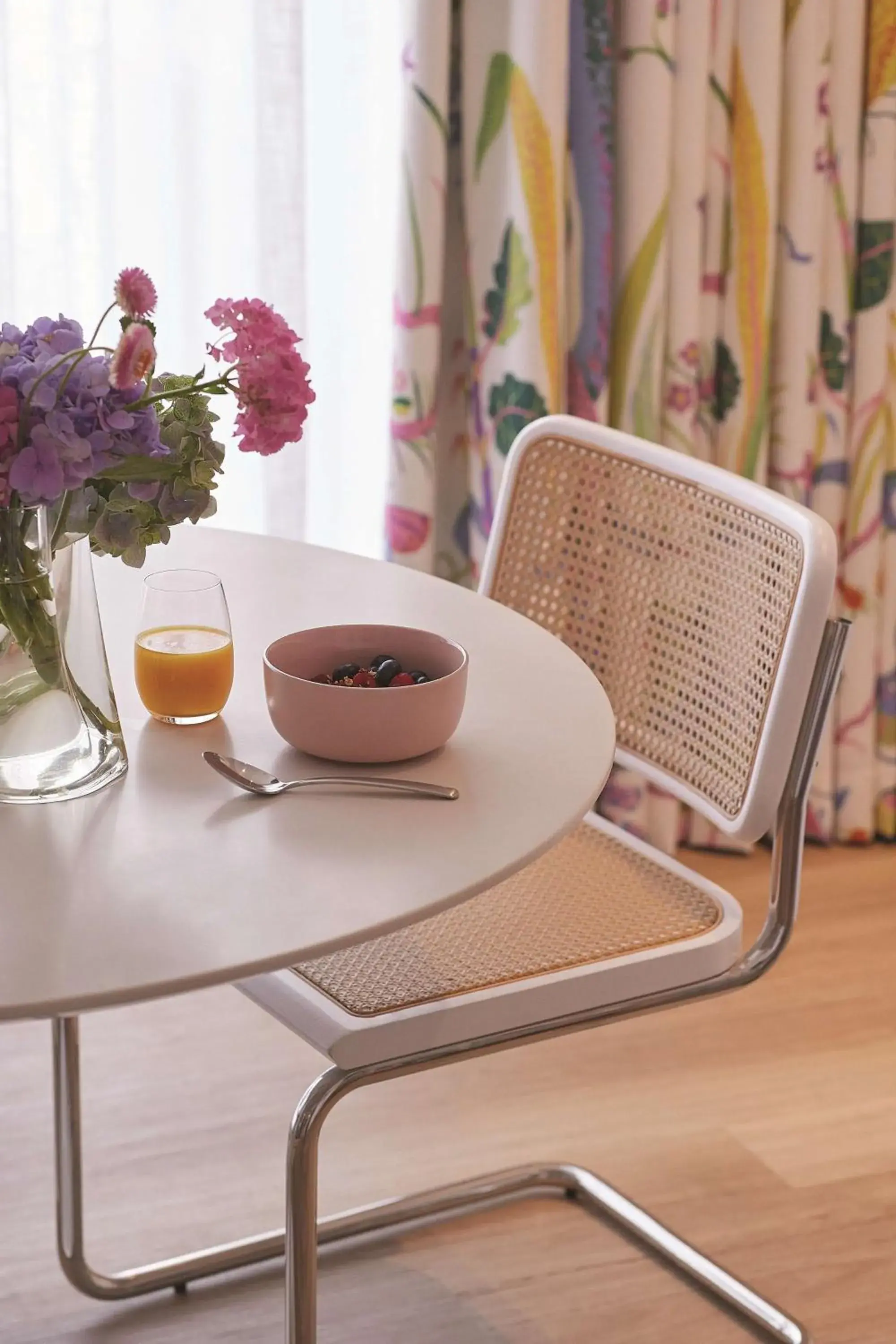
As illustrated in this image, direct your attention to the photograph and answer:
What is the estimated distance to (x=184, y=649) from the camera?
108 centimetres

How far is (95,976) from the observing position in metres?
0.77

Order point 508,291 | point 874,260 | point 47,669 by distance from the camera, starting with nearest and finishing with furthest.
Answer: point 47,669
point 508,291
point 874,260

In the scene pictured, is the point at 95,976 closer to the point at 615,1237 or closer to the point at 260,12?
the point at 615,1237

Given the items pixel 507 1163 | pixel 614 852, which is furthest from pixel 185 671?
pixel 507 1163

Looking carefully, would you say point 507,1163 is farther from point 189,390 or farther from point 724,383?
point 724,383

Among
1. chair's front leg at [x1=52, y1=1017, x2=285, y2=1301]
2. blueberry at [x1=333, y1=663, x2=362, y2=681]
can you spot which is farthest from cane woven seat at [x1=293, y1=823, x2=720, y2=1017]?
chair's front leg at [x1=52, y1=1017, x2=285, y2=1301]

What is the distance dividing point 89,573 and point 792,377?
1.81 metres

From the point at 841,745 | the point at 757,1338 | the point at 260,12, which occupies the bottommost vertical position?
the point at 757,1338

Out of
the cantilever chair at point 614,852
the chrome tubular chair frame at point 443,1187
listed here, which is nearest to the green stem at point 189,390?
the cantilever chair at point 614,852

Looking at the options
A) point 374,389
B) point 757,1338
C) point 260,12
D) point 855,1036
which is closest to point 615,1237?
point 757,1338

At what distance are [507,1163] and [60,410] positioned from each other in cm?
122

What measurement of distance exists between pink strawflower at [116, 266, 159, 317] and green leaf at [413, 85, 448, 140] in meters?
1.44

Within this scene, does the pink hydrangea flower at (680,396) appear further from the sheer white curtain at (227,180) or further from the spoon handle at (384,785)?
the spoon handle at (384,785)

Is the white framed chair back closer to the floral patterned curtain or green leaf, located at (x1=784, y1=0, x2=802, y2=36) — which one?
the floral patterned curtain
